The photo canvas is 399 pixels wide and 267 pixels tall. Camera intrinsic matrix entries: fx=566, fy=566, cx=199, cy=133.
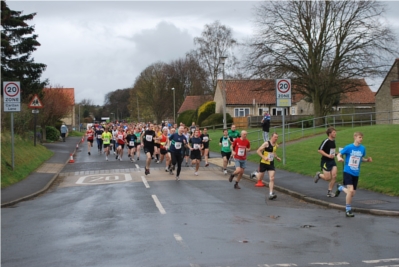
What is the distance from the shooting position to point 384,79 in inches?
1821

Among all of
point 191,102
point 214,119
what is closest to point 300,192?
point 214,119

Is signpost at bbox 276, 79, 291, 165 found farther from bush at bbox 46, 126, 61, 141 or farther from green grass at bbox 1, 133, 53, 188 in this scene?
bush at bbox 46, 126, 61, 141

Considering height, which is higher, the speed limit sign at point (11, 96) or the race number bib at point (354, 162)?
the speed limit sign at point (11, 96)

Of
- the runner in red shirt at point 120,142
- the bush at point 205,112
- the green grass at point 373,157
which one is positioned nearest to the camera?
the green grass at point 373,157

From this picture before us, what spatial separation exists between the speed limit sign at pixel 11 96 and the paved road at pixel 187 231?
4891 mm

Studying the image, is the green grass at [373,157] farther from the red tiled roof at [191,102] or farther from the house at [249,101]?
the red tiled roof at [191,102]

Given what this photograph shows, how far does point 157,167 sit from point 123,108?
134777mm

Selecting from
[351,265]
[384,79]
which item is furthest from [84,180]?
[384,79]

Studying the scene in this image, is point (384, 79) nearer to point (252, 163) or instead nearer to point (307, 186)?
point (252, 163)

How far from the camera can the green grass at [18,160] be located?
63.7 ft

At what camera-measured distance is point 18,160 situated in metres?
23.6

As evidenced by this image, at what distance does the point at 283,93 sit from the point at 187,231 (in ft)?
40.6

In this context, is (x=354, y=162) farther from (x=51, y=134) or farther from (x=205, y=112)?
(x=205, y=112)

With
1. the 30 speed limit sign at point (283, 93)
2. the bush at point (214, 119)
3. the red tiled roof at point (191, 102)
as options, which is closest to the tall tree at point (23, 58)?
the 30 speed limit sign at point (283, 93)
